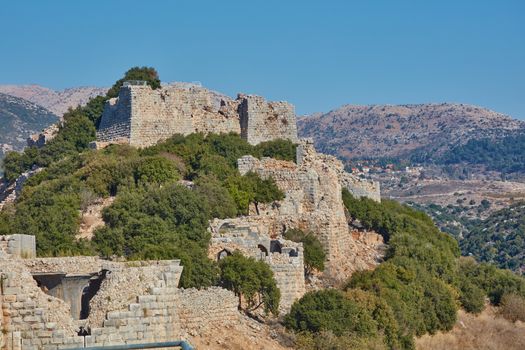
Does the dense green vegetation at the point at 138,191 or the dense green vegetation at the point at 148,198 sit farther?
the dense green vegetation at the point at 138,191

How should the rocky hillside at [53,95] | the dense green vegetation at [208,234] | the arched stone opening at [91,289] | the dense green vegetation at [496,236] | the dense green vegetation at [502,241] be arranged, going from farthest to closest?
the rocky hillside at [53,95]
the dense green vegetation at [496,236]
the dense green vegetation at [502,241]
the dense green vegetation at [208,234]
the arched stone opening at [91,289]

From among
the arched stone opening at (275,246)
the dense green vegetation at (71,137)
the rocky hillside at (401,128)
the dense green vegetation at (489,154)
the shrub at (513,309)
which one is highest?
the rocky hillside at (401,128)

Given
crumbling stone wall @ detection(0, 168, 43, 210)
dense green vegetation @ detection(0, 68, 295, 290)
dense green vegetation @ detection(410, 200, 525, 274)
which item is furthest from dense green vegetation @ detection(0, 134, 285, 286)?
dense green vegetation @ detection(410, 200, 525, 274)

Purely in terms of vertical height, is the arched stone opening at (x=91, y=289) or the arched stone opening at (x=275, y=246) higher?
the arched stone opening at (x=275, y=246)

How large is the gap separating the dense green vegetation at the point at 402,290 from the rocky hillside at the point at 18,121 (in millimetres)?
71605

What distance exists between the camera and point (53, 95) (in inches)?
6934

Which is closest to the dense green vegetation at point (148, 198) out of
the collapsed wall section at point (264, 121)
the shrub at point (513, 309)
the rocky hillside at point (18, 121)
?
the collapsed wall section at point (264, 121)

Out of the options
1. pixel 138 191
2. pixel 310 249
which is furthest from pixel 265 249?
pixel 138 191

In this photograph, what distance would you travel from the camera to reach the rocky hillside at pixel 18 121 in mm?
110938

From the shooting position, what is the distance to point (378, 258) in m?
35.2

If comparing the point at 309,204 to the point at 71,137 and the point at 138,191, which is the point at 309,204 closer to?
the point at 138,191

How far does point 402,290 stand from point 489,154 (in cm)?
14690

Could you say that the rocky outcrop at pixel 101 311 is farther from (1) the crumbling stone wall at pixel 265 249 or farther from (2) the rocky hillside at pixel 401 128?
(2) the rocky hillside at pixel 401 128

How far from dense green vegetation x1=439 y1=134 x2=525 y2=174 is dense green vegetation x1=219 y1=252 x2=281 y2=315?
150 metres
